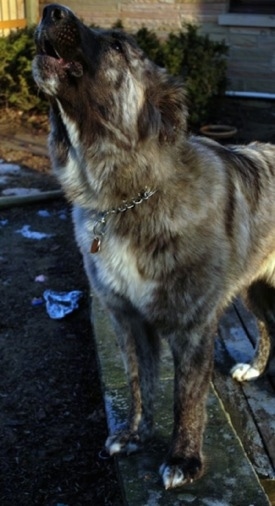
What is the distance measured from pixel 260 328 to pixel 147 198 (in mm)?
1257

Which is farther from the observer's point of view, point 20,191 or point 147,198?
point 20,191

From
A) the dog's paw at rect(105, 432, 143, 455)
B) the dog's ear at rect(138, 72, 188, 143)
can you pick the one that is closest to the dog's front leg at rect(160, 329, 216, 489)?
the dog's paw at rect(105, 432, 143, 455)

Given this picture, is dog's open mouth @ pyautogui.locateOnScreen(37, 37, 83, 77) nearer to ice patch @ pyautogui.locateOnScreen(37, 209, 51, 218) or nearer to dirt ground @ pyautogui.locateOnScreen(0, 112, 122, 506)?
dirt ground @ pyautogui.locateOnScreen(0, 112, 122, 506)

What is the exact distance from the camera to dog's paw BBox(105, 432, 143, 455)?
10.0ft

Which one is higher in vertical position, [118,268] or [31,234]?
[118,268]

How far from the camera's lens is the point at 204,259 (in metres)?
2.76

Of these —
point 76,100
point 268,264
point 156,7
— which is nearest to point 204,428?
point 268,264

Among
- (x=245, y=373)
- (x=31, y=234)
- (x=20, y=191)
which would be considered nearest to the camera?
(x=245, y=373)

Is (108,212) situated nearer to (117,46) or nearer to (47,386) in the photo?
(117,46)

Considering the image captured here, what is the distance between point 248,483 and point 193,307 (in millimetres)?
700

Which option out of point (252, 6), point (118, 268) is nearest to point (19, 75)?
point (252, 6)

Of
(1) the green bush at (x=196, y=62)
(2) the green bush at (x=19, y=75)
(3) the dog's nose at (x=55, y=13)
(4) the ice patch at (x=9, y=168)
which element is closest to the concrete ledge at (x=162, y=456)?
(3) the dog's nose at (x=55, y=13)

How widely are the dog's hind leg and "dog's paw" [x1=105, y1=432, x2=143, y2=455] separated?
0.81 meters

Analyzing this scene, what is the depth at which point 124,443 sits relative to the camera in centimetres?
309
